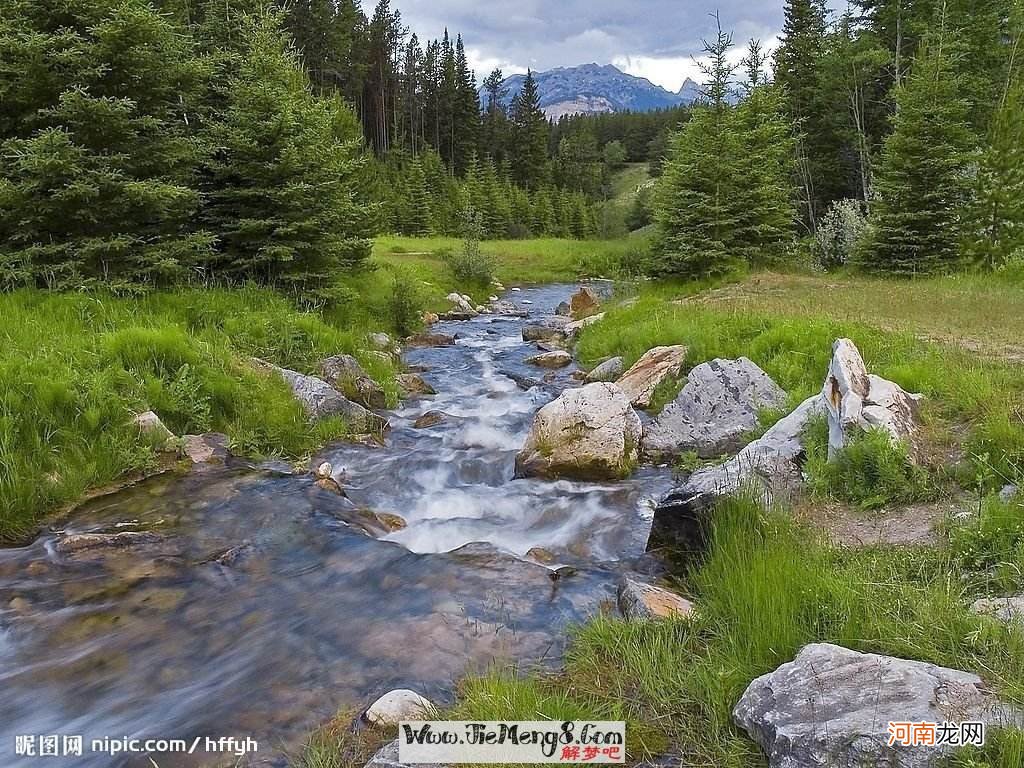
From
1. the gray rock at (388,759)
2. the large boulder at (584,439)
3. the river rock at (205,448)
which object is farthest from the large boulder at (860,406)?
the river rock at (205,448)

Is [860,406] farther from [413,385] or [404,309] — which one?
[404,309]

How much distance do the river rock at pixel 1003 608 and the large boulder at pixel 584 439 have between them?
15.9 feet

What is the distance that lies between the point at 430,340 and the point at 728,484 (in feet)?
42.1

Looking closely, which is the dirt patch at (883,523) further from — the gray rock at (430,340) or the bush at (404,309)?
the bush at (404,309)

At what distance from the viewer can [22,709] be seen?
4160mm

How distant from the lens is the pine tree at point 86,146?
9703mm

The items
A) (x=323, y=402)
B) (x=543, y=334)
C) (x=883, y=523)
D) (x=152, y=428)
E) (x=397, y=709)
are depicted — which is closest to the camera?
(x=397, y=709)

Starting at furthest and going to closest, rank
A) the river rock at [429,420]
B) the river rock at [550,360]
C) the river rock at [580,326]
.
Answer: the river rock at [580,326] < the river rock at [550,360] < the river rock at [429,420]

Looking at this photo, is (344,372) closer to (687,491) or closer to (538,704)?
(687,491)

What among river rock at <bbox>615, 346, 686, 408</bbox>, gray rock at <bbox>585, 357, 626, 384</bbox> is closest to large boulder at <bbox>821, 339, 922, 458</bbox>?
river rock at <bbox>615, 346, 686, 408</bbox>

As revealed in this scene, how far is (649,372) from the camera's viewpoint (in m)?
11.4

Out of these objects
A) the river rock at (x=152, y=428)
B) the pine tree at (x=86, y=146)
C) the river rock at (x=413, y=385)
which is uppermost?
the pine tree at (x=86, y=146)

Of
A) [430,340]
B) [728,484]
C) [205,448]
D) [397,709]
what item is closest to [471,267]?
[430,340]

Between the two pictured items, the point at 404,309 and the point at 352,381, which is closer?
the point at 352,381
